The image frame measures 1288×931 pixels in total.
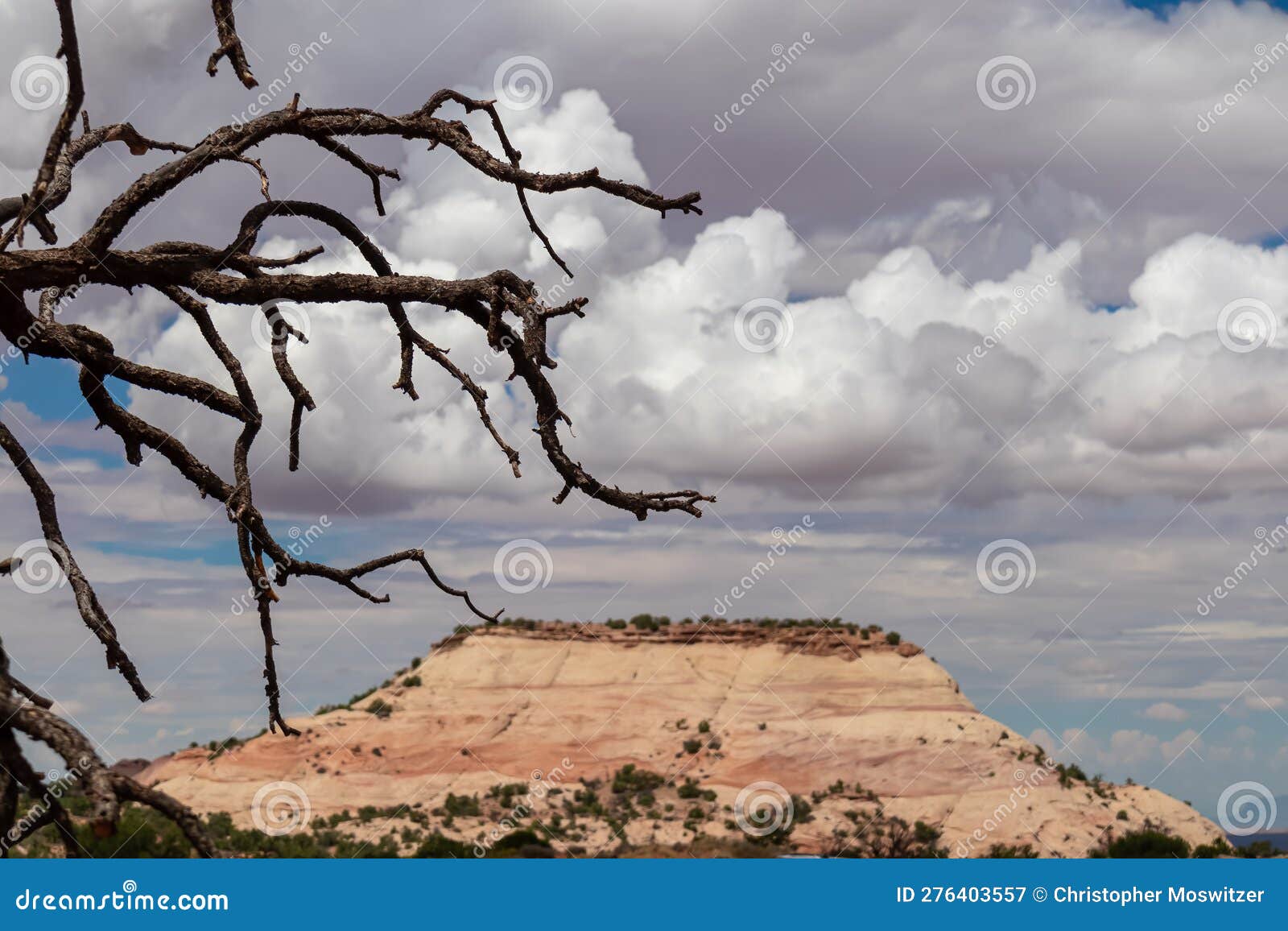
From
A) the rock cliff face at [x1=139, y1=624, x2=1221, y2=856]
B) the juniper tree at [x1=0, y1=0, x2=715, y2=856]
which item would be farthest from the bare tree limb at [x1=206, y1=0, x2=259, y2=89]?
the rock cliff face at [x1=139, y1=624, x2=1221, y2=856]

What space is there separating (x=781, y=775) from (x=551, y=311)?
55855mm

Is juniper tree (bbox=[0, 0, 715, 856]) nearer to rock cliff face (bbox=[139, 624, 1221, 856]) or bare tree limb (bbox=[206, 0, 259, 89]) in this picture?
bare tree limb (bbox=[206, 0, 259, 89])

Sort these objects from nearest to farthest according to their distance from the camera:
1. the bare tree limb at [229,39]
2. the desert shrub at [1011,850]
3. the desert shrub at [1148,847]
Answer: the bare tree limb at [229,39] → the desert shrub at [1148,847] → the desert shrub at [1011,850]

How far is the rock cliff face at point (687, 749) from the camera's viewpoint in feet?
179

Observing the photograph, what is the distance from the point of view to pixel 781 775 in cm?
6034

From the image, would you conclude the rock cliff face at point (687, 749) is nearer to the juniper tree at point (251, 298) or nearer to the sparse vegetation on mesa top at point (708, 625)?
the sparse vegetation on mesa top at point (708, 625)

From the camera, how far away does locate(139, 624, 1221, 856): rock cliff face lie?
5469cm

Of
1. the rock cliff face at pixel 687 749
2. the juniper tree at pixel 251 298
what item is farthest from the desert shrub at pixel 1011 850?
the juniper tree at pixel 251 298

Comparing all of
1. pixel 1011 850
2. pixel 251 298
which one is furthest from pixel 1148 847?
pixel 251 298

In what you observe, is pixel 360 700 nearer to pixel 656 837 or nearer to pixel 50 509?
pixel 656 837

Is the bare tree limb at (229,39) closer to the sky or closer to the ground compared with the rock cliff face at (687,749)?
closer to the ground

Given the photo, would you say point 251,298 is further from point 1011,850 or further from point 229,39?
point 1011,850

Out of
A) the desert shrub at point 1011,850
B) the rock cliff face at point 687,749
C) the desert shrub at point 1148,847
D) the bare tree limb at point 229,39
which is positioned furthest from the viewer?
the rock cliff face at point 687,749

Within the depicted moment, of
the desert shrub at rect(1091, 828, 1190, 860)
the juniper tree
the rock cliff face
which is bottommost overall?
the juniper tree
